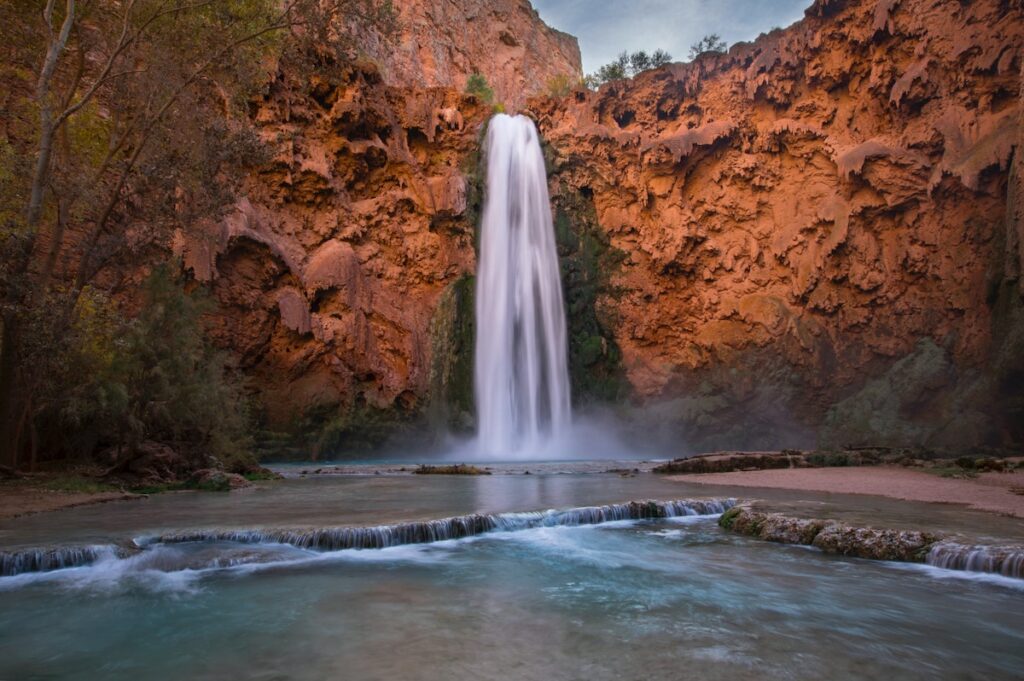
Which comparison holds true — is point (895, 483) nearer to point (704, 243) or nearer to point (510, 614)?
point (510, 614)

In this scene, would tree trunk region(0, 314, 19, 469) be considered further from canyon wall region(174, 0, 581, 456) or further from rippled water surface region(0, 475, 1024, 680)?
canyon wall region(174, 0, 581, 456)

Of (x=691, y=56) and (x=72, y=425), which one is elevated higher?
(x=691, y=56)

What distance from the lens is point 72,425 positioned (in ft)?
48.3

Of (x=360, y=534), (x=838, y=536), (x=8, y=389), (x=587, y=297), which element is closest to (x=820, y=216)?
(x=587, y=297)

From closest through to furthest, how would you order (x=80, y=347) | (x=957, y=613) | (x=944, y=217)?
(x=957, y=613) → (x=80, y=347) → (x=944, y=217)

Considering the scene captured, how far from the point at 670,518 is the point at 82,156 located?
16.2 metres

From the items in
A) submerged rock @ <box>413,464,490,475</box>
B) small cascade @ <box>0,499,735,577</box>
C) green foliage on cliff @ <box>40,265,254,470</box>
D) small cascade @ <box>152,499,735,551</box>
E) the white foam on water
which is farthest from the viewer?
submerged rock @ <box>413,464,490,475</box>

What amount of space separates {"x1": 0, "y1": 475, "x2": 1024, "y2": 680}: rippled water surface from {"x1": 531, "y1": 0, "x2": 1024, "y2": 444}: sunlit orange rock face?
66.2ft

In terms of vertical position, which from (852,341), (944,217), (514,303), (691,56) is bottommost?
(852,341)

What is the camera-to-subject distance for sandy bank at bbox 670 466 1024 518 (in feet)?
35.1

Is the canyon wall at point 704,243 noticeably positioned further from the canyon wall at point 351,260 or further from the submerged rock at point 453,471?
the submerged rock at point 453,471

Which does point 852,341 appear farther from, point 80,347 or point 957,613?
point 80,347

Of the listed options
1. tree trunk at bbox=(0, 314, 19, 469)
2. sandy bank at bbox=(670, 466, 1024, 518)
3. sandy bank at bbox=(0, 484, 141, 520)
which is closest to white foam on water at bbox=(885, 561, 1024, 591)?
sandy bank at bbox=(670, 466, 1024, 518)

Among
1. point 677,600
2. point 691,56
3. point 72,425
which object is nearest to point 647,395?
point 691,56
